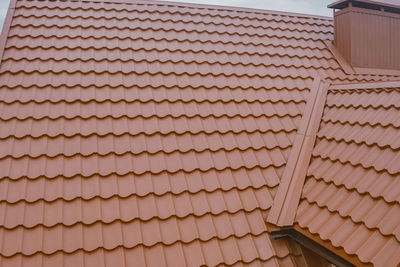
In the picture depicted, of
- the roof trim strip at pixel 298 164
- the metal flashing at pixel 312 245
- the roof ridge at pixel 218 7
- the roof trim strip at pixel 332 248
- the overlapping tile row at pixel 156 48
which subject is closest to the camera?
the roof trim strip at pixel 332 248

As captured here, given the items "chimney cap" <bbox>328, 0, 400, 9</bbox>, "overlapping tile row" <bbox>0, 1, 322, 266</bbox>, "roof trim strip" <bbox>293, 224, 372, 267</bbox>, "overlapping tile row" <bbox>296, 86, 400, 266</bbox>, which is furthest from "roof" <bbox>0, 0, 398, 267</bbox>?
"chimney cap" <bbox>328, 0, 400, 9</bbox>

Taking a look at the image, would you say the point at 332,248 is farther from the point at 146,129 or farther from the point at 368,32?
the point at 368,32

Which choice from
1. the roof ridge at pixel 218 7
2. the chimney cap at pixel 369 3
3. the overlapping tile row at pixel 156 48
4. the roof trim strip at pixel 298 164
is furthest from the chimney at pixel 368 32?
the roof trim strip at pixel 298 164

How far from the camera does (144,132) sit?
4.88 metres

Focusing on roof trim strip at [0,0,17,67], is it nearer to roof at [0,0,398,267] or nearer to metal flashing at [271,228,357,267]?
roof at [0,0,398,267]

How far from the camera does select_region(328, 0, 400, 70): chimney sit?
7090mm

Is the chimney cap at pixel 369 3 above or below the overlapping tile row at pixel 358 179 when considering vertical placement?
above

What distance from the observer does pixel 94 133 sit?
15.6 feet

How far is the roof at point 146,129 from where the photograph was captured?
3.98 metres

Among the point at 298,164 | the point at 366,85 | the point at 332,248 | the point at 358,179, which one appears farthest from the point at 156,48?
the point at 332,248

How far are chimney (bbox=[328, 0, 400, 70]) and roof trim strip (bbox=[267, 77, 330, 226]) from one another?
1518 mm

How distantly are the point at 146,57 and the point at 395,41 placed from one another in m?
4.29

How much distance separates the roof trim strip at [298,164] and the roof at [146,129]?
0.08 m

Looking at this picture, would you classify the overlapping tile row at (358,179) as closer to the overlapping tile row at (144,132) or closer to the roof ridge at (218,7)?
the overlapping tile row at (144,132)
